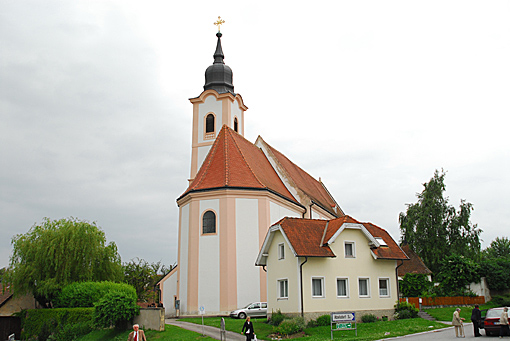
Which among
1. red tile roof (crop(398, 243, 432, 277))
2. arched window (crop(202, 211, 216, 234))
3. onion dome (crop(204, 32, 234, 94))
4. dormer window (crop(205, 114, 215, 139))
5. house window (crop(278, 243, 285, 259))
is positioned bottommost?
red tile roof (crop(398, 243, 432, 277))

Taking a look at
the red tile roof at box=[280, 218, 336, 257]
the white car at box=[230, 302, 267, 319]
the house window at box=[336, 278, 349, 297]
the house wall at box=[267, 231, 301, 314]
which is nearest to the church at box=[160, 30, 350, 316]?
the white car at box=[230, 302, 267, 319]

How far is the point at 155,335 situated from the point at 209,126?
903 inches

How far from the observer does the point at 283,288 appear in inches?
967

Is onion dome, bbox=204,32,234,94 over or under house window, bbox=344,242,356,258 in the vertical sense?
over

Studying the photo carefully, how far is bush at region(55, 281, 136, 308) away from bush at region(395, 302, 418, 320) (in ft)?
51.6

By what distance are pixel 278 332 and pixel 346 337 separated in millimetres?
3066

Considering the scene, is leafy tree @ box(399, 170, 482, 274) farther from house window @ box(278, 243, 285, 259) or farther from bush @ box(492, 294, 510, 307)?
house window @ box(278, 243, 285, 259)

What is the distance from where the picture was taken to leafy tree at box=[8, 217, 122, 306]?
30.5m

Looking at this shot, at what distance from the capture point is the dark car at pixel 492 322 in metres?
18.6

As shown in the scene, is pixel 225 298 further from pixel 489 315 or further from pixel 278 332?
pixel 489 315

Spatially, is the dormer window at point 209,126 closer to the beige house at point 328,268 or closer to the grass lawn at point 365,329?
the beige house at point 328,268

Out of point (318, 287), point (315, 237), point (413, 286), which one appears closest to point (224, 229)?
point (315, 237)

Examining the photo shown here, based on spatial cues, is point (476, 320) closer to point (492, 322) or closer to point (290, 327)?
point (492, 322)

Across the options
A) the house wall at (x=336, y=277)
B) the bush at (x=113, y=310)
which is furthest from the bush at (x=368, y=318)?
the bush at (x=113, y=310)
